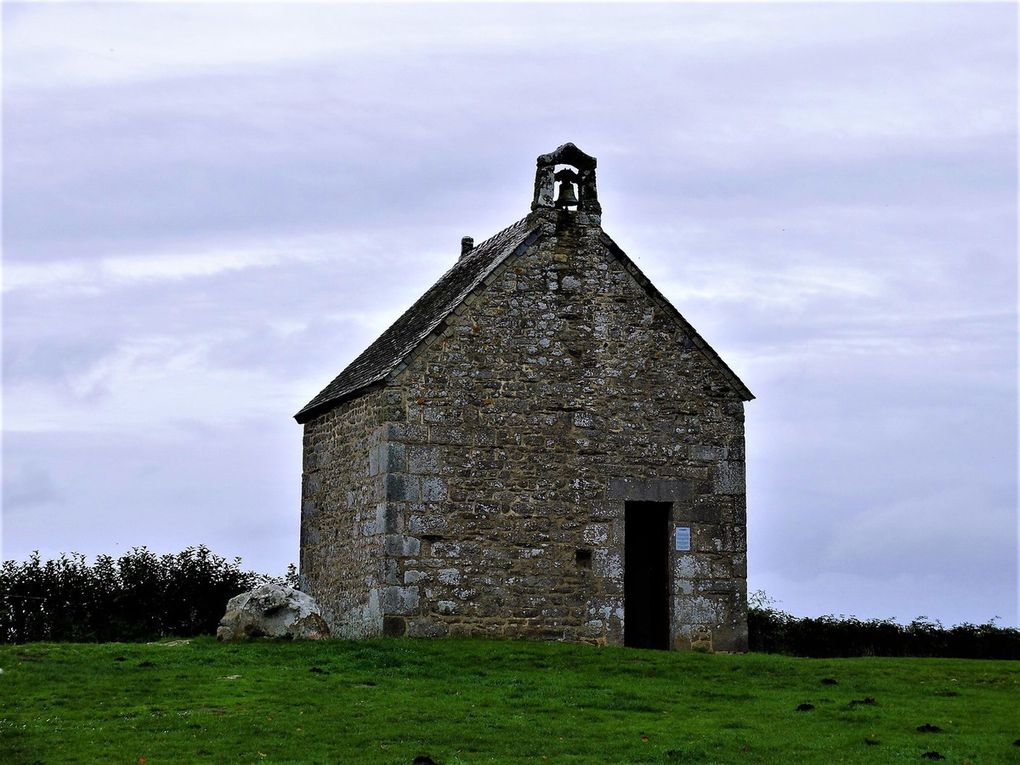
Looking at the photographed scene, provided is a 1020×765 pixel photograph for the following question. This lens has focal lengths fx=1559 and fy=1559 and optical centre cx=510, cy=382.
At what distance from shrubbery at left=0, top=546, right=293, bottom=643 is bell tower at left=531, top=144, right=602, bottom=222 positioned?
1037 centimetres

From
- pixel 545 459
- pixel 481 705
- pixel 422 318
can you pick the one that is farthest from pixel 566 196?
pixel 481 705

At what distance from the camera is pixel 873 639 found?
29734 millimetres

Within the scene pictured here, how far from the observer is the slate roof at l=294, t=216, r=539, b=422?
24953 mm

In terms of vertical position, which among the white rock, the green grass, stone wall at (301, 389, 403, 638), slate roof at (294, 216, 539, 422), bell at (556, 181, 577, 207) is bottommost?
the green grass

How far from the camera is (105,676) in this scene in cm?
2064

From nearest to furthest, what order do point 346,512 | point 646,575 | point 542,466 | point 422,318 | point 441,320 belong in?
point 441,320
point 542,466
point 346,512
point 422,318
point 646,575

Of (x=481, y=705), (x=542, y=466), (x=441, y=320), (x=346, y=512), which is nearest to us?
(x=481, y=705)

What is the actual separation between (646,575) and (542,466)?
3.59 m

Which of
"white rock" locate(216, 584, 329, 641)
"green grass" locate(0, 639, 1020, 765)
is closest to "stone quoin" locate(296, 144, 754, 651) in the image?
"white rock" locate(216, 584, 329, 641)

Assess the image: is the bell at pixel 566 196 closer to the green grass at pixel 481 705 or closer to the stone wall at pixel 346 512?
the stone wall at pixel 346 512

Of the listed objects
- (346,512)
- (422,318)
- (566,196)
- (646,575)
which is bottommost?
(646,575)

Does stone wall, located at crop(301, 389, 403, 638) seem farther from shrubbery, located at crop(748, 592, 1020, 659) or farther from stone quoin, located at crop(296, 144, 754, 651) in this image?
shrubbery, located at crop(748, 592, 1020, 659)

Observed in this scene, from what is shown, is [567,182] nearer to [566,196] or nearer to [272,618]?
[566,196]

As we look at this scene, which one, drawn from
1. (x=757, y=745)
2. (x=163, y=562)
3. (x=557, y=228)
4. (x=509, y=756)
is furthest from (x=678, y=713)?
(x=163, y=562)
